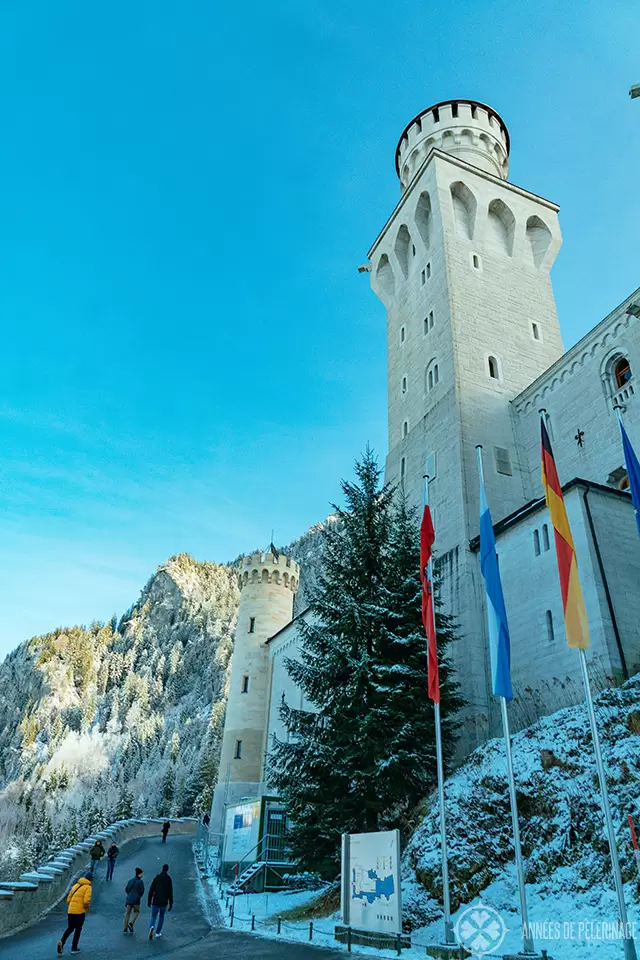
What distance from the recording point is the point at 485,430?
2641 cm

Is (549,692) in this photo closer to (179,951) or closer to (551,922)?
(551,922)

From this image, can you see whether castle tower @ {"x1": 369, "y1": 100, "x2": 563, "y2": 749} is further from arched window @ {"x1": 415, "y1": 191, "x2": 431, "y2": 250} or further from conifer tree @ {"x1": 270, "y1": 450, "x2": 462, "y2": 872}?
conifer tree @ {"x1": 270, "y1": 450, "x2": 462, "y2": 872}

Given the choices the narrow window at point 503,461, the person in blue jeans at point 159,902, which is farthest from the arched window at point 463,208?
the person in blue jeans at point 159,902

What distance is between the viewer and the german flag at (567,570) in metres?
9.70

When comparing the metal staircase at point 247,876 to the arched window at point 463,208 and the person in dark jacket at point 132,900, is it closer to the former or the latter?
the person in dark jacket at point 132,900

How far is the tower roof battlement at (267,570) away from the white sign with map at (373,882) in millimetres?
28297

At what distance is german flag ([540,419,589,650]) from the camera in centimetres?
970

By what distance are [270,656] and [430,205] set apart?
26.4 metres

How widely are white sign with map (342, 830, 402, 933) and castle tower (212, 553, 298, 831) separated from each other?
23.0 metres

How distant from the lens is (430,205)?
3391cm

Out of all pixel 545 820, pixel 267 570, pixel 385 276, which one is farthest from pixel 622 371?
pixel 267 570

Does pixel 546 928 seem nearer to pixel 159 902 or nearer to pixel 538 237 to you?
pixel 159 902

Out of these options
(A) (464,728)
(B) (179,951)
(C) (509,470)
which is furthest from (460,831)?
(C) (509,470)

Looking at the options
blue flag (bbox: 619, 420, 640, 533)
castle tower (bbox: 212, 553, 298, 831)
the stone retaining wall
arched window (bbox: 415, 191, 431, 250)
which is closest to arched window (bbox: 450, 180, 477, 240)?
arched window (bbox: 415, 191, 431, 250)
